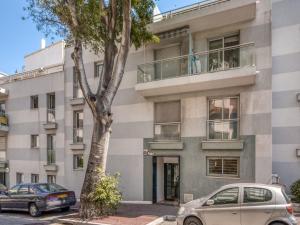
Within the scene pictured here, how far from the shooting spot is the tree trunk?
1209 centimetres

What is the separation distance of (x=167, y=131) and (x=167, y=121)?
0.50m

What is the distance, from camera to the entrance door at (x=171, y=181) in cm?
1553

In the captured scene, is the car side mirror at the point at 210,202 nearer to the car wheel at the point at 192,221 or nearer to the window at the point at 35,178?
the car wheel at the point at 192,221

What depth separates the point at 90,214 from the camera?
1202 centimetres

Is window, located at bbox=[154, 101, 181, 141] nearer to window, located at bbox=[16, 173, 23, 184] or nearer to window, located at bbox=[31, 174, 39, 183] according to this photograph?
window, located at bbox=[31, 174, 39, 183]

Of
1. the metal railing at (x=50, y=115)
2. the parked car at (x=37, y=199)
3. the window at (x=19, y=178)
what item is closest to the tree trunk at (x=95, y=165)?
the parked car at (x=37, y=199)

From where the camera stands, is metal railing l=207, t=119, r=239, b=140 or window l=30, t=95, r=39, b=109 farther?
window l=30, t=95, r=39, b=109

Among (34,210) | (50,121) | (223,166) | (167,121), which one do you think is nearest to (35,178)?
(50,121)

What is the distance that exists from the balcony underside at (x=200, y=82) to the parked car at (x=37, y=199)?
6.24m

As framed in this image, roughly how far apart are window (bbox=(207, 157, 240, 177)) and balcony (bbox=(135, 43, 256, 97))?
3.23m

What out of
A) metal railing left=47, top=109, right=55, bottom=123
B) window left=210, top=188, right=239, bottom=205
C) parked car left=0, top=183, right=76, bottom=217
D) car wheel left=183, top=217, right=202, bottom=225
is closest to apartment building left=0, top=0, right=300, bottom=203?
metal railing left=47, top=109, right=55, bottom=123

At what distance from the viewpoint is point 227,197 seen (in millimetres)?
9414

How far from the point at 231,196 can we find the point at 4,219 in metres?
9.94

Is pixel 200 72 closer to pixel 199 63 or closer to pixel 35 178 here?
pixel 199 63
